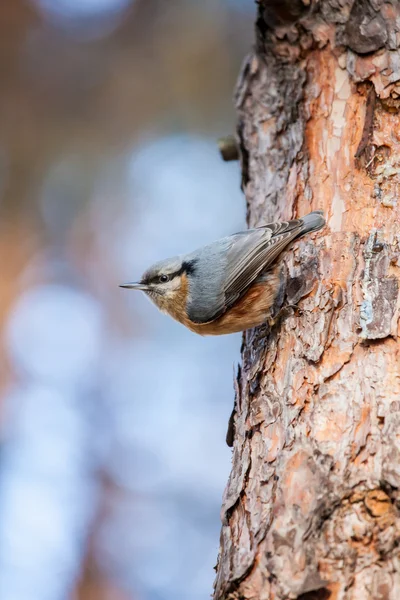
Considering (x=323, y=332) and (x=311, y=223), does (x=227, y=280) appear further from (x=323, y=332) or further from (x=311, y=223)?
(x=323, y=332)

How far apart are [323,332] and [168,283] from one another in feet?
3.74

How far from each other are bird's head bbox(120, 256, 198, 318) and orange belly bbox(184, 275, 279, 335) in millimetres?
282

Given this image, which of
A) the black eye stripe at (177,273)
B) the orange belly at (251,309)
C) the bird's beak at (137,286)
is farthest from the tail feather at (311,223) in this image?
the bird's beak at (137,286)

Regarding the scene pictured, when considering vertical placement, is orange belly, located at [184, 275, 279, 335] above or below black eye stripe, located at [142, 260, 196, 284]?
below

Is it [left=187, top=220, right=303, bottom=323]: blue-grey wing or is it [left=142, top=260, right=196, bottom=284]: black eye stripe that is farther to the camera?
[left=142, top=260, right=196, bottom=284]: black eye stripe

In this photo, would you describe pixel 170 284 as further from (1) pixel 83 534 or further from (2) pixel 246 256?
(1) pixel 83 534

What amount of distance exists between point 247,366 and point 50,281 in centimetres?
315

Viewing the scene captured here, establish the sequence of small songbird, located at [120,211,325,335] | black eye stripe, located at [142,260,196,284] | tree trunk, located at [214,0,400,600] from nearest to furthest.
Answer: tree trunk, located at [214,0,400,600]
small songbird, located at [120,211,325,335]
black eye stripe, located at [142,260,196,284]

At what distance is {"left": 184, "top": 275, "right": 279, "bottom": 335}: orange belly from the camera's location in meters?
2.79

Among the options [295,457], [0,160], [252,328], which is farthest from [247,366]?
[0,160]

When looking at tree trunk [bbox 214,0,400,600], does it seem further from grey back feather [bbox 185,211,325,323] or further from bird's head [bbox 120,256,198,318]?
bird's head [bbox 120,256,198,318]

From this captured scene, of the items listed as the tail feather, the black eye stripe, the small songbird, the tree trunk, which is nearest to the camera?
the tree trunk

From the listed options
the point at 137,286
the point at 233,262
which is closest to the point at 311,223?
the point at 233,262

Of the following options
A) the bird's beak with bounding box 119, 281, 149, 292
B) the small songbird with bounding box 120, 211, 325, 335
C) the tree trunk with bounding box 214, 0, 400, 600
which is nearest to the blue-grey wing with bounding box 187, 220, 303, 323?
the small songbird with bounding box 120, 211, 325, 335
